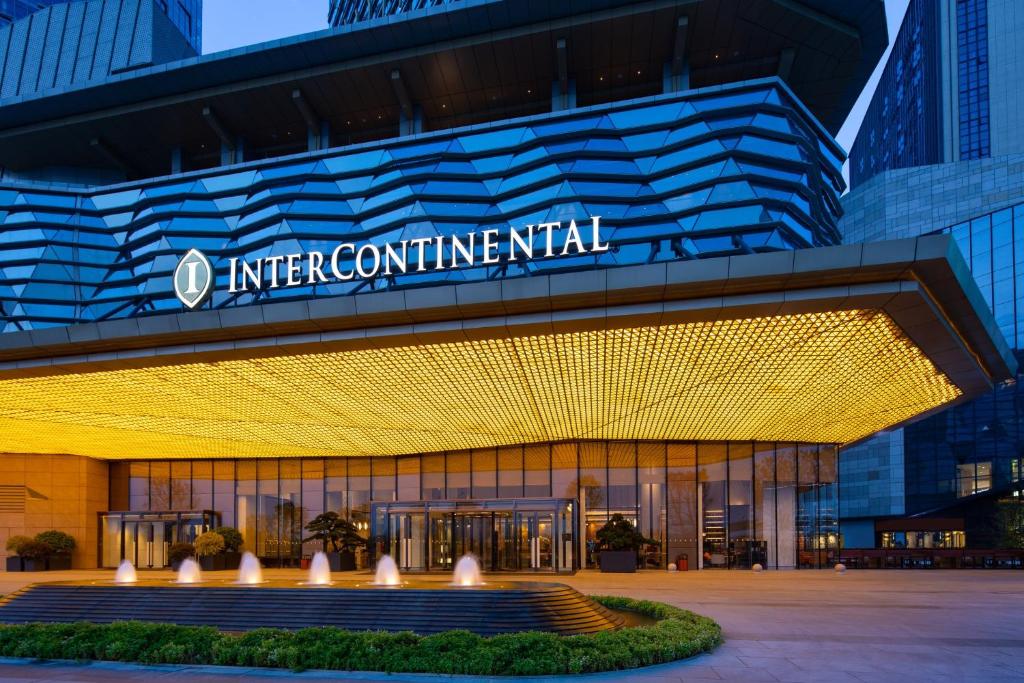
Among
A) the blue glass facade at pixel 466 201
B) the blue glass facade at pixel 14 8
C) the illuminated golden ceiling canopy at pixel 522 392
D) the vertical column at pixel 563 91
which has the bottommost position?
the illuminated golden ceiling canopy at pixel 522 392

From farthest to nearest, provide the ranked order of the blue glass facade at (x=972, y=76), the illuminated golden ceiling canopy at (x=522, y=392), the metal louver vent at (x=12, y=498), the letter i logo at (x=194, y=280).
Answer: the blue glass facade at (x=972, y=76) < the metal louver vent at (x=12, y=498) < the letter i logo at (x=194, y=280) < the illuminated golden ceiling canopy at (x=522, y=392)

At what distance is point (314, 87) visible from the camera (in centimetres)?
4772

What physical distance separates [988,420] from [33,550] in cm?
7237

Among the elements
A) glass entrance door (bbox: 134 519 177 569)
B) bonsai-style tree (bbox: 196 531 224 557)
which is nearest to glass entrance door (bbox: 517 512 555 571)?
bonsai-style tree (bbox: 196 531 224 557)

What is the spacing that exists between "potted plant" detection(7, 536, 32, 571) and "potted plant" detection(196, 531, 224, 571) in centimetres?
841

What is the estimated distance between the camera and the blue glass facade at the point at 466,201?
39188 mm

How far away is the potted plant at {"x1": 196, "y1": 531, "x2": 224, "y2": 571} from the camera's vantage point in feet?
139

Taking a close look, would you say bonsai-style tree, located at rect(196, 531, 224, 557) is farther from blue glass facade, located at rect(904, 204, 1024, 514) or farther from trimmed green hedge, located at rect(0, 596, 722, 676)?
blue glass facade, located at rect(904, 204, 1024, 514)

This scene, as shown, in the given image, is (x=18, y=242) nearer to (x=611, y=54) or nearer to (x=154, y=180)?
(x=154, y=180)

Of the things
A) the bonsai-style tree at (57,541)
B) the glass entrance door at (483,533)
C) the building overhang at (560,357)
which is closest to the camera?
the building overhang at (560,357)

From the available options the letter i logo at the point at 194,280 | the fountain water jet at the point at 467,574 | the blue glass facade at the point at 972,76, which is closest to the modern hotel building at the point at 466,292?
the letter i logo at the point at 194,280

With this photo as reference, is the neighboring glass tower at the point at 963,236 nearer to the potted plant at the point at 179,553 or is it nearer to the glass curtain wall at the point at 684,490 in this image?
the glass curtain wall at the point at 684,490

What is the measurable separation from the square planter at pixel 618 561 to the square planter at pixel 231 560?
772 inches

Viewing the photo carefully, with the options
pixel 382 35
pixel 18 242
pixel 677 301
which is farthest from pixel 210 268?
pixel 18 242
